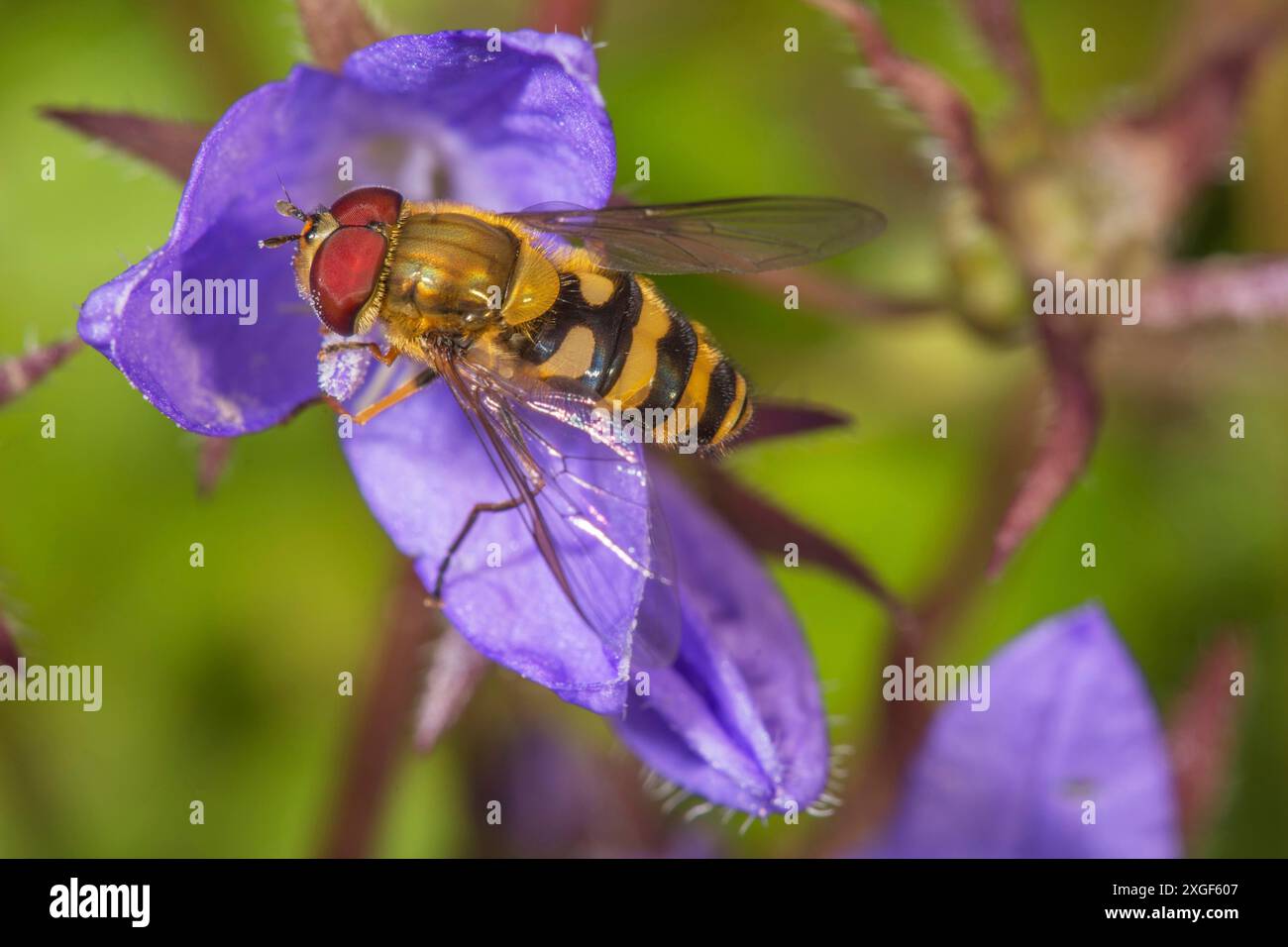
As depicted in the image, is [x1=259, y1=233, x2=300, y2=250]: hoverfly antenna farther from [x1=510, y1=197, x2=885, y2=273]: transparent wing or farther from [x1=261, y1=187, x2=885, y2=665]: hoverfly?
[x1=510, y1=197, x2=885, y2=273]: transparent wing

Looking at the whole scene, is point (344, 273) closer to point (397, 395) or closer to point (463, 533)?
point (397, 395)

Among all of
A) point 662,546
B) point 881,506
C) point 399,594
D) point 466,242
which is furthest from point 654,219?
point 881,506

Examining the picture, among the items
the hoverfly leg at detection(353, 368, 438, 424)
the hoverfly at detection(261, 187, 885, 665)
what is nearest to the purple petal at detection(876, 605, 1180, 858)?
the hoverfly at detection(261, 187, 885, 665)

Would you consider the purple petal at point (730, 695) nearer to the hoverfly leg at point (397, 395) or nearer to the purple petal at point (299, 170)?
the hoverfly leg at point (397, 395)

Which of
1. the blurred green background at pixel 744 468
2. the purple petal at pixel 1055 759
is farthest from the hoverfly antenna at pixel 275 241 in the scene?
the blurred green background at pixel 744 468

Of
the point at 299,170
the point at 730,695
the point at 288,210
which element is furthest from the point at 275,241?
the point at 730,695

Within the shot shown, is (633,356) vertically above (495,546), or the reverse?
Answer: (633,356)
